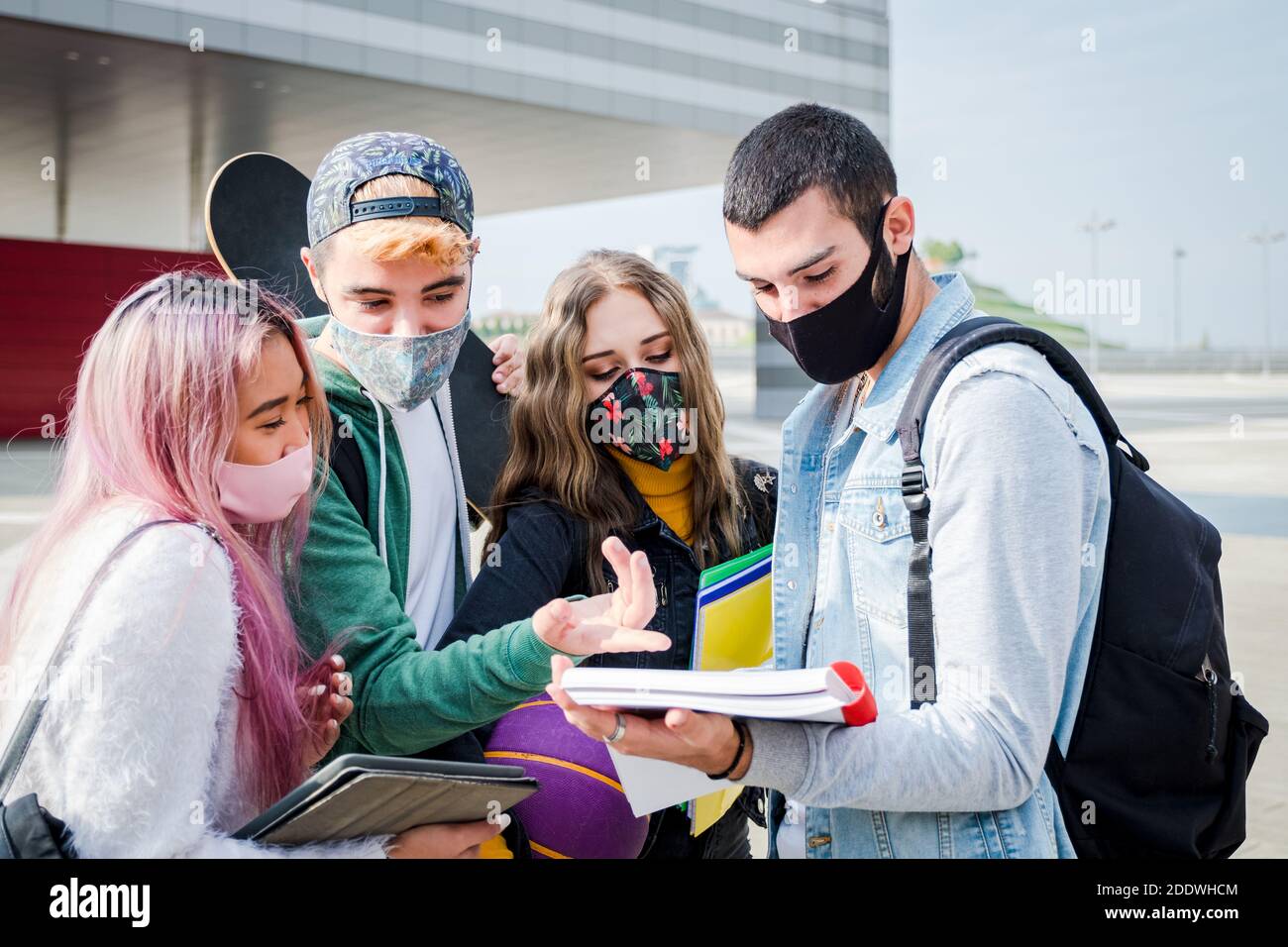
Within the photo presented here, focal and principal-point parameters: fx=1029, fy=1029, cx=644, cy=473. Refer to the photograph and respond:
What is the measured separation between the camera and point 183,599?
1.37m

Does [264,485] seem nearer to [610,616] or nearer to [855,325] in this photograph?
[610,616]

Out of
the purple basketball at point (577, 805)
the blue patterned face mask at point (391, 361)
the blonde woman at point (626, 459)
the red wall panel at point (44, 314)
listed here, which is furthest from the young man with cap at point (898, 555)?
the red wall panel at point (44, 314)

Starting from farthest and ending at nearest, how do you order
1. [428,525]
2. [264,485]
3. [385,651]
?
[428,525] → [385,651] → [264,485]

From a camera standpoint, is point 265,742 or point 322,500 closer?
point 265,742

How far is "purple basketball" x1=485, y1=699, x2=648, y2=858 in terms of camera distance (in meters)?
1.92

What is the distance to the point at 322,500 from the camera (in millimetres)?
1852

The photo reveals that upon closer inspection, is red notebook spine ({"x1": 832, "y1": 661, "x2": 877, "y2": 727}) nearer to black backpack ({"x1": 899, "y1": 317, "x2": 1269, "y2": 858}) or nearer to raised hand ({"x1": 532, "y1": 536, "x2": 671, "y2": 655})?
black backpack ({"x1": 899, "y1": 317, "x2": 1269, "y2": 858})

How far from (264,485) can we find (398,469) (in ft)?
1.32

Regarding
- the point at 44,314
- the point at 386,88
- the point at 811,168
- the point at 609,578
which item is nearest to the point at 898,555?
the point at 811,168

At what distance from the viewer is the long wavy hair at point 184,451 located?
1.50 meters

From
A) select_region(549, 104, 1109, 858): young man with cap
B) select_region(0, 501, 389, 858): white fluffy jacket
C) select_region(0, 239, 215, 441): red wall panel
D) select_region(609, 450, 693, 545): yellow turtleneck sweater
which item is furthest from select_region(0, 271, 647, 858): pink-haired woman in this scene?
select_region(0, 239, 215, 441): red wall panel

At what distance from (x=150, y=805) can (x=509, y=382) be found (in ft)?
4.79
